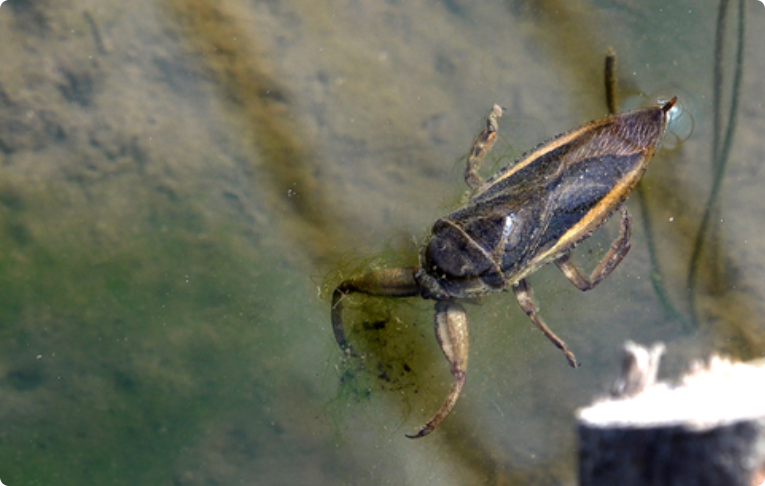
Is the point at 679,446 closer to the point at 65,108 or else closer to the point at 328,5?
the point at 328,5

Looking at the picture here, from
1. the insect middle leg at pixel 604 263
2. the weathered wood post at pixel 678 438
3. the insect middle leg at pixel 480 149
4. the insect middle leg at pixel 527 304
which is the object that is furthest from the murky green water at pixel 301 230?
the weathered wood post at pixel 678 438

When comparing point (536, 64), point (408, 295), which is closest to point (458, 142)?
point (536, 64)

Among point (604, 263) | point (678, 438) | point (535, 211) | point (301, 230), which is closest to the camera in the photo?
point (678, 438)

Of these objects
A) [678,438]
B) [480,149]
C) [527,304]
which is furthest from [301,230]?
[678,438]

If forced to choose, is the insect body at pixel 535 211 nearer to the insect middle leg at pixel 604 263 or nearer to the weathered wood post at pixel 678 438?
the insect middle leg at pixel 604 263

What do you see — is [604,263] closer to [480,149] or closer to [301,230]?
[480,149]
